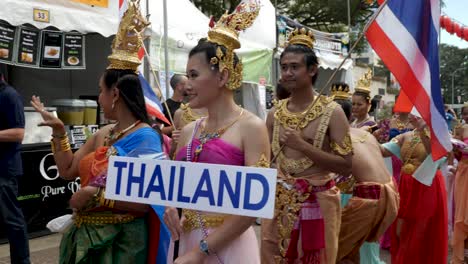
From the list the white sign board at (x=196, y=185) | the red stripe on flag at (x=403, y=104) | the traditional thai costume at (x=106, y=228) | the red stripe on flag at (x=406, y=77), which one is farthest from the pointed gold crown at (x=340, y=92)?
the white sign board at (x=196, y=185)

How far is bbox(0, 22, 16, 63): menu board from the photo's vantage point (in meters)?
6.06

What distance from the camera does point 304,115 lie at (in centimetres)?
317

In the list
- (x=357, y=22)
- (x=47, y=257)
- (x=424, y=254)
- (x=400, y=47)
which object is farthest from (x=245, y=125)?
(x=357, y=22)

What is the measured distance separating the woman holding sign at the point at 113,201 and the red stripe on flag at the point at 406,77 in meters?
1.38

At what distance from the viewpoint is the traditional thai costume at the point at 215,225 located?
6.98 ft

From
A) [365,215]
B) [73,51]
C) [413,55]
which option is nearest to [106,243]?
[365,215]

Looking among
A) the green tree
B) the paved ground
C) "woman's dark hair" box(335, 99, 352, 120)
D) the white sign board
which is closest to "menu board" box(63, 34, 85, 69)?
the paved ground

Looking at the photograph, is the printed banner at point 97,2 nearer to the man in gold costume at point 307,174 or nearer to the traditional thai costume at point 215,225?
the man in gold costume at point 307,174

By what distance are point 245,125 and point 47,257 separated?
4.17 m

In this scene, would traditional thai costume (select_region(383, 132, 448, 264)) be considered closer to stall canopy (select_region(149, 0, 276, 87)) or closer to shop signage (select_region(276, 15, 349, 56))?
stall canopy (select_region(149, 0, 276, 87))

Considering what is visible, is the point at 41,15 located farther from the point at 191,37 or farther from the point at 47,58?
the point at 191,37

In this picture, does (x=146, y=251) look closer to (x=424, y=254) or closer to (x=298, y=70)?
(x=298, y=70)

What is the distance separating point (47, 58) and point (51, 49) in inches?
4.8

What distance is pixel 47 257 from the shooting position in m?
5.61
